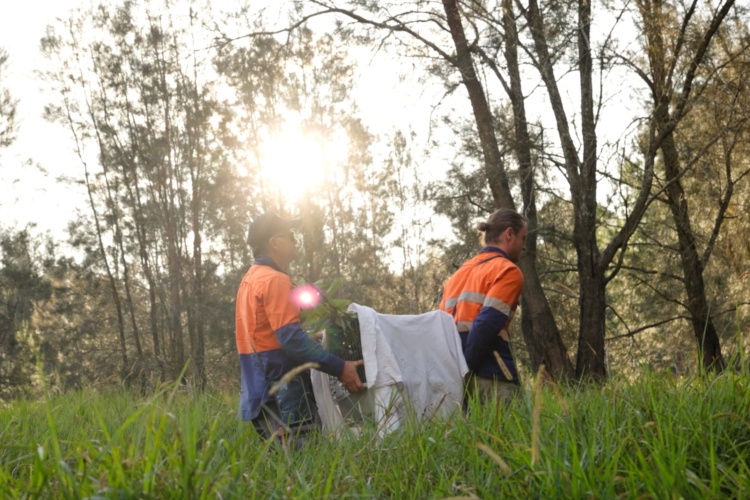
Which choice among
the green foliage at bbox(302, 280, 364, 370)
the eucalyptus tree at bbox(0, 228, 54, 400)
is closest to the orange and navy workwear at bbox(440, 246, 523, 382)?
the green foliage at bbox(302, 280, 364, 370)

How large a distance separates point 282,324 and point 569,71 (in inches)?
303

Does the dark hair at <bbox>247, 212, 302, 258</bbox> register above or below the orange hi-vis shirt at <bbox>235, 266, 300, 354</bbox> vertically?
above

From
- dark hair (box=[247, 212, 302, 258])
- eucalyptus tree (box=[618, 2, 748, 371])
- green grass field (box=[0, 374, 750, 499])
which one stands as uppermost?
eucalyptus tree (box=[618, 2, 748, 371])

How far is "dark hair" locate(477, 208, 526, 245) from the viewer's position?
17.6 ft

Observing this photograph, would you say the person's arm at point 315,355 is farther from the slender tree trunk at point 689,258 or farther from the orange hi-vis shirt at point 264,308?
the slender tree trunk at point 689,258

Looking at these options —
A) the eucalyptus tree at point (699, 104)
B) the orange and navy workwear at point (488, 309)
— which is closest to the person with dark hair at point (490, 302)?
the orange and navy workwear at point (488, 309)

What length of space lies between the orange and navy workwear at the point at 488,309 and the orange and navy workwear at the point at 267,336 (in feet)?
2.61

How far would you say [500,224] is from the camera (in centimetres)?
538

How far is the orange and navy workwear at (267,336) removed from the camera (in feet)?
16.0

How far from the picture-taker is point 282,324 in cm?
492

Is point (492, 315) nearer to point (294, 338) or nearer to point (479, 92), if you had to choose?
point (294, 338)

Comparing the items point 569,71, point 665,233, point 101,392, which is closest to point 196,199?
point 665,233

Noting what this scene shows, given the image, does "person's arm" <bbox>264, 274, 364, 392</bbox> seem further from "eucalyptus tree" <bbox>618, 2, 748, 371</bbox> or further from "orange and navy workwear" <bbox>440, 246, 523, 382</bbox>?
"eucalyptus tree" <bbox>618, 2, 748, 371</bbox>

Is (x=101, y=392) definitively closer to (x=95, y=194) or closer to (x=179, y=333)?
(x=179, y=333)
